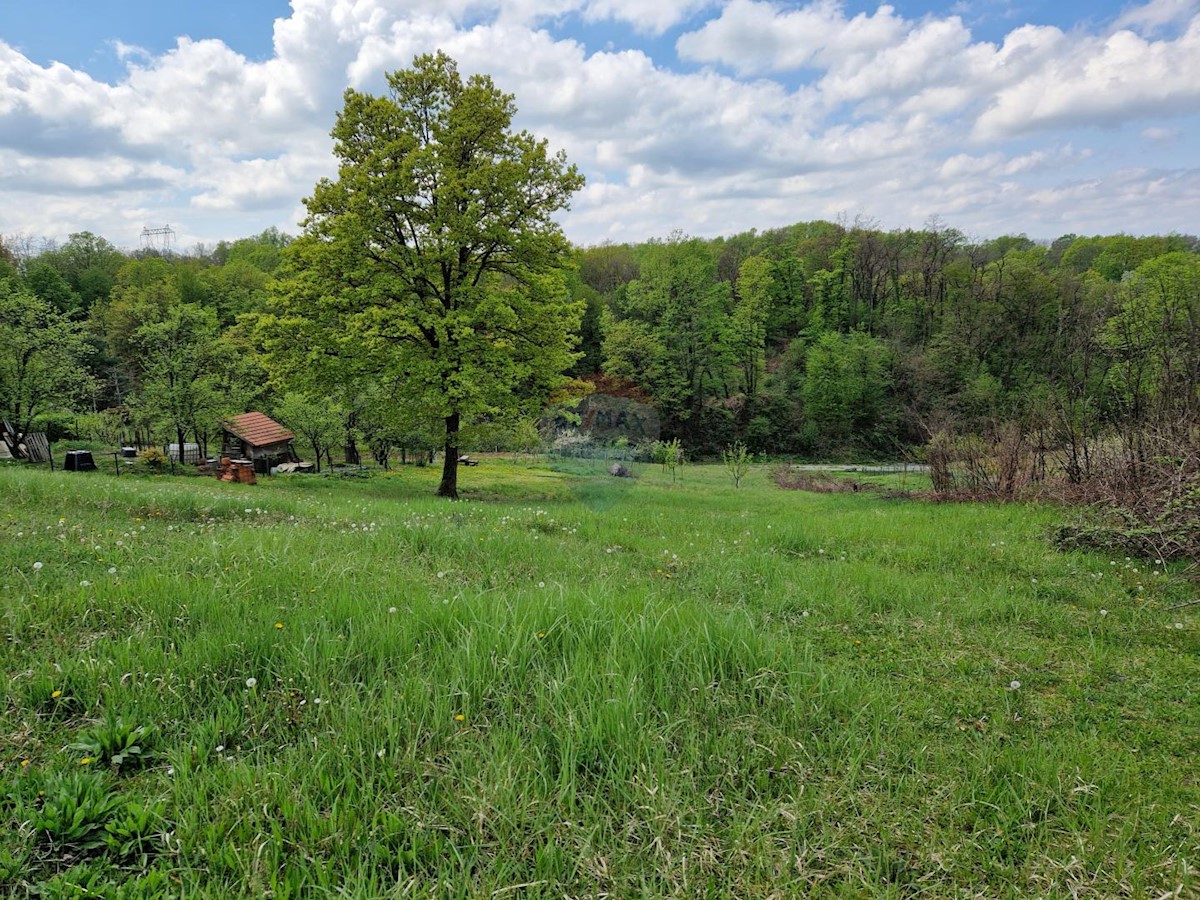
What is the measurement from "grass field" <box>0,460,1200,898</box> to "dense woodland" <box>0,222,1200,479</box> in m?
26.2

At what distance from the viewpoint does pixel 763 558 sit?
24.0ft

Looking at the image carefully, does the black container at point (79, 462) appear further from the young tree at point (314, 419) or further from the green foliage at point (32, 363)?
the young tree at point (314, 419)

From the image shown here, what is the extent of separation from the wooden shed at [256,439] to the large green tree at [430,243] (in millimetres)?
17936

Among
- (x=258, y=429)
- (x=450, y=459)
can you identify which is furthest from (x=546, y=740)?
(x=258, y=429)

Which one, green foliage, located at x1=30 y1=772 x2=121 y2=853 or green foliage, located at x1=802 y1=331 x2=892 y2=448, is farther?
green foliage, located at x1=802 y1=331 x2=892 y2=448

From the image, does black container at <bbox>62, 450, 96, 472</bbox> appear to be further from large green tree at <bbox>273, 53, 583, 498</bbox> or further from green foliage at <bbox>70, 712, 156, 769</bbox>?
green foliage at <bbox>70, 712, 156, 769</bbox>

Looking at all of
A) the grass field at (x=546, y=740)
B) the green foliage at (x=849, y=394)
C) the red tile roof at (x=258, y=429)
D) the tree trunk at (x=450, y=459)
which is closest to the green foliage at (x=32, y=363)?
the red tile roof at (x=258, y=429)

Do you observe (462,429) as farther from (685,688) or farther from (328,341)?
(685,688)

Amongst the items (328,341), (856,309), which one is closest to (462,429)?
(328,341)

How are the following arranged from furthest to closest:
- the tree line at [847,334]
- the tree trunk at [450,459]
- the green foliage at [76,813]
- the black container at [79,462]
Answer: the tree line at [847,334]
the black container at [79,462]
the tree trunk at [450,459]
the green foliage at [76,813]

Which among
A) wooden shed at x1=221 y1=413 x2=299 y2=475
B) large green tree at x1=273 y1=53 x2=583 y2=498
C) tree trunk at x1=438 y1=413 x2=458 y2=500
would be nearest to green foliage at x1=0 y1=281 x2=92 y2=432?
wooden shed at x1=221 y1=413 x2=299 y2=475

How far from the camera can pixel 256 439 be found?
109 feet

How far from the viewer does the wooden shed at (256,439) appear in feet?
106

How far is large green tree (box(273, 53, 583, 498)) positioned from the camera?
1619 cm
